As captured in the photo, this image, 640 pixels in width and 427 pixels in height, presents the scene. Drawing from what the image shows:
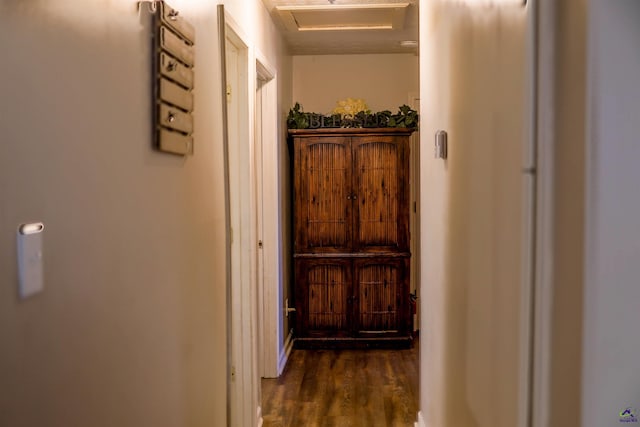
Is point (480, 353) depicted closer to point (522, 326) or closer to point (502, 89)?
point (522, 326)

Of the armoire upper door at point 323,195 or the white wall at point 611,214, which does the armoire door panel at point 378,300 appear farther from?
the white wall at point 611,214

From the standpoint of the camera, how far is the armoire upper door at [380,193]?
4.99 m

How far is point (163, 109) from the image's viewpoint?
5.71 ft

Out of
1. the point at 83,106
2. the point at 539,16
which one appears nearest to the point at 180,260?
the point at 83,106

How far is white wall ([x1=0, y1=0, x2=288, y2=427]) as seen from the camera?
102cm

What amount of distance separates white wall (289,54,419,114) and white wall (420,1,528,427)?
101 inches

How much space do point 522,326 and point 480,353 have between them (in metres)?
0.50

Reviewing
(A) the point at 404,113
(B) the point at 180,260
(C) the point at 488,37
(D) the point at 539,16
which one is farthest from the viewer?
(A) the point at 404,113

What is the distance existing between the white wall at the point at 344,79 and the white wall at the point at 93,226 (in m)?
3.43

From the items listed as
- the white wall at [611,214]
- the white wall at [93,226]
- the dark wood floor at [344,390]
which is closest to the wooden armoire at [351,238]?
the dark wood floor at [344,390]

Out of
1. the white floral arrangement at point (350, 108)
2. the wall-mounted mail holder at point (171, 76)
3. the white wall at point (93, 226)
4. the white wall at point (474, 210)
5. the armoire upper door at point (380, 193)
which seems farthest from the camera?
the white floral arrangement at point (350, 108)

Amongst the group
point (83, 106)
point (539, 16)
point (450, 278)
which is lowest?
point (450, 278)

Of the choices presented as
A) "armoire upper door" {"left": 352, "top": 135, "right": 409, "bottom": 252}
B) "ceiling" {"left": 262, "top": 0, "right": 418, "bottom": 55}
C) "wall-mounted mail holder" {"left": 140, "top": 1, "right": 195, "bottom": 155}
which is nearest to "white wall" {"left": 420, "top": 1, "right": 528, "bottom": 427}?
"wall-mounted mail holder" {"left": 140, "top": 1, "right": 195, "bottom": 155}

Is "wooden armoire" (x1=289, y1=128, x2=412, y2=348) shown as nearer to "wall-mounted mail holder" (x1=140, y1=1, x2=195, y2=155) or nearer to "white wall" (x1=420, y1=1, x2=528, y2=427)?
"white wall" (x1=420, y1=1, x2=528, y2=427)
